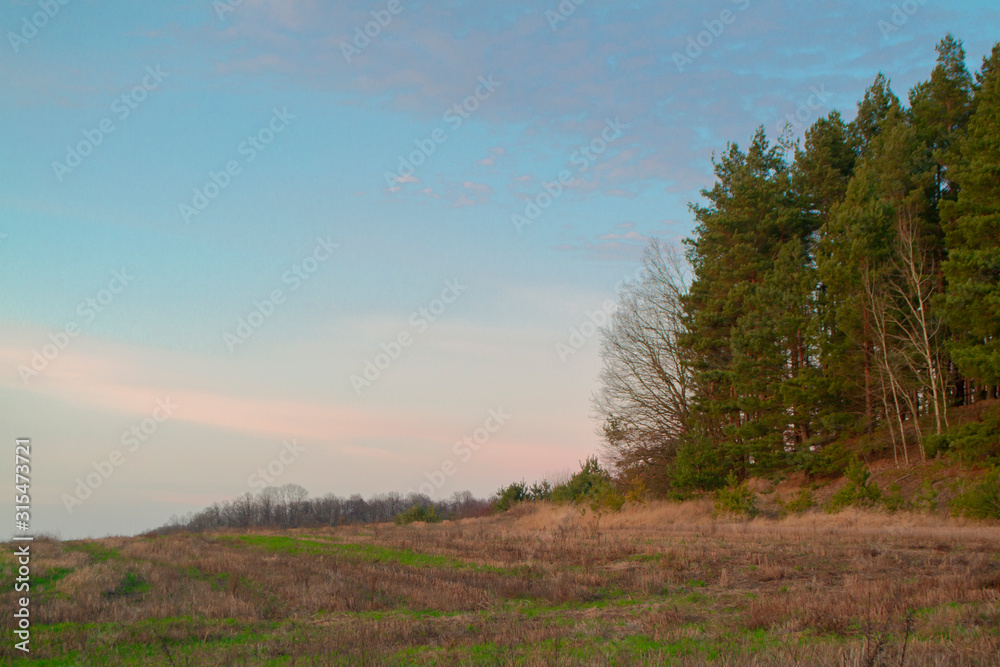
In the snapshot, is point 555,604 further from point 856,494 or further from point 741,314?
point 741,314

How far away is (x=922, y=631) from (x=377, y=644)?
6130 millimetres

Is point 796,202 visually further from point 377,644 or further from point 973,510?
point 377,644

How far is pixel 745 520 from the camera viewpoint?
28.6 metres

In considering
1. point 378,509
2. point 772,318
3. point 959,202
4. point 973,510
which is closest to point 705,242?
point 772,318

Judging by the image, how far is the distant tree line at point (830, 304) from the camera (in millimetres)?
26766

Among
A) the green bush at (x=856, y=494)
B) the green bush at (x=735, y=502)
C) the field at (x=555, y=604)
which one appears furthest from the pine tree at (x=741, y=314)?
the field at (x=555, y=604)

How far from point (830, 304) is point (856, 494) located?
10209 mm

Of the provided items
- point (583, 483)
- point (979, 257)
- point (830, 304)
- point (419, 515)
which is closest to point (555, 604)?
point (979, 257)

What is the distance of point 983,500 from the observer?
2086cm

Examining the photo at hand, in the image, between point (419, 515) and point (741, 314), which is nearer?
point (741, 314)

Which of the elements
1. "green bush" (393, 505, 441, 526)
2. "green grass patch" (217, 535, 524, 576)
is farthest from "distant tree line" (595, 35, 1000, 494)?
"green bush" (393, 505, 441, 526)

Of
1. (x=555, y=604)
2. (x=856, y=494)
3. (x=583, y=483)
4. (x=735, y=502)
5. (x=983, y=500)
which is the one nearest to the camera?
(x=555, y=604)

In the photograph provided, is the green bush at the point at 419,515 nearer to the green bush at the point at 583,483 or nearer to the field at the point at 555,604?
the green bush at the point at 583,483

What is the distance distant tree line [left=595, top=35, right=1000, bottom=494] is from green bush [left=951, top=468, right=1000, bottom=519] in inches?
157
